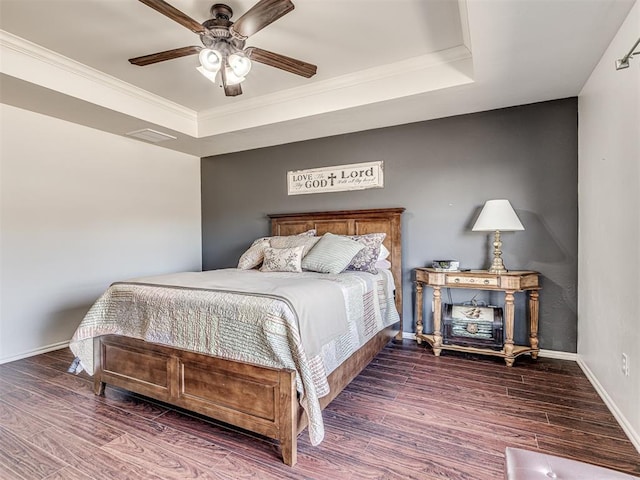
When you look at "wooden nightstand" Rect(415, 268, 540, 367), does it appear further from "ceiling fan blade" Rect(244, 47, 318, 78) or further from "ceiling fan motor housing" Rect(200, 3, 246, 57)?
"ceiling fan motor housing" Rect(200, 3, 246, 57)

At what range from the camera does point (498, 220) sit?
2883 mm

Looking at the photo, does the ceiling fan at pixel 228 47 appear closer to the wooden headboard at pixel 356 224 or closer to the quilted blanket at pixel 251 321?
the quilted blanket at pixel 251 321

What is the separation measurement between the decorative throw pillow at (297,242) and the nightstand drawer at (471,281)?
4.45 feet

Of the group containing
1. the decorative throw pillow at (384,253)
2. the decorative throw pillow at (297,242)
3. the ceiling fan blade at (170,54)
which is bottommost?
the decorative throw pillow at (384,253)

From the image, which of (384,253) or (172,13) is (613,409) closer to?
(384,253)

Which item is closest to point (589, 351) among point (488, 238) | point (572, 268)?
point (572, 268)

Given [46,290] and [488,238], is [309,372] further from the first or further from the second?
[46,290]

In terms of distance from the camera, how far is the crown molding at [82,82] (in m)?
2.55

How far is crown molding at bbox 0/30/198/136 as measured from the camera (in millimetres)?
2554

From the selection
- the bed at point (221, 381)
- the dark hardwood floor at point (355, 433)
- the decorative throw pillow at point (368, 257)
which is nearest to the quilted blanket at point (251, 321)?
the bed at point (221, 381)

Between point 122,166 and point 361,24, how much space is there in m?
3.18

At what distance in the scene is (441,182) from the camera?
137 inches

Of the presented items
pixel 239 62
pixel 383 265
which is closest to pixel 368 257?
pixel 383 265

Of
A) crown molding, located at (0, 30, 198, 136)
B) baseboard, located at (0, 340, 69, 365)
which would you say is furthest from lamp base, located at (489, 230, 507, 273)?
baseboard, located at (0, 340, 69, 365)
